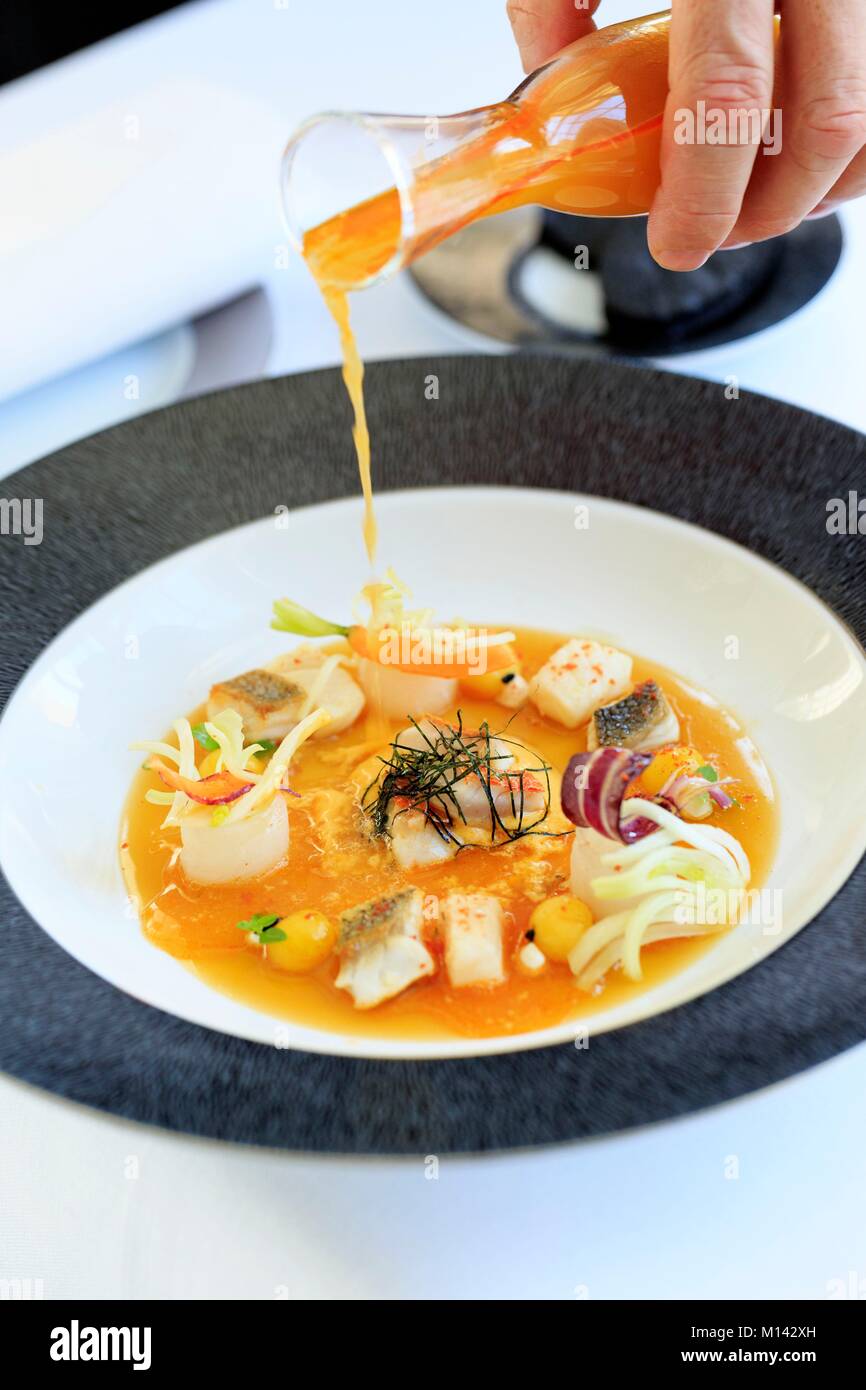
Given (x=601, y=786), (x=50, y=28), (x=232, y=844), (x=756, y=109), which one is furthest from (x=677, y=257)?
(x=50, y=28)

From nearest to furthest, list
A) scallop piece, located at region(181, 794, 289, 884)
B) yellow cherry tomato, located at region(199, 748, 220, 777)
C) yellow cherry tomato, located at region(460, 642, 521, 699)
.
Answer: scallop piece, located at region(181, 794, 289, 884) → yellow cherry tomato, located at region(199, 748, 220, 777) → yellow cherry tomato, located at region(460, 642, 521, 699)

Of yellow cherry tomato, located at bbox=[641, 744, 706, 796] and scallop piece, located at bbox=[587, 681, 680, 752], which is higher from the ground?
scallop piece, located at bbox=[587, 681, 680, 752]

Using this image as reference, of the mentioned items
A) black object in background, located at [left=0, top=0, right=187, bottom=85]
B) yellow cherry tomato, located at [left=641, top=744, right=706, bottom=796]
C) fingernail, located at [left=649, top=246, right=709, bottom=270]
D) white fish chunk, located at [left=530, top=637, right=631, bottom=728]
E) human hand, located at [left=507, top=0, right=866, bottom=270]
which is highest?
black object in background, located at [left=0, top=0, right=187, bottom=85]

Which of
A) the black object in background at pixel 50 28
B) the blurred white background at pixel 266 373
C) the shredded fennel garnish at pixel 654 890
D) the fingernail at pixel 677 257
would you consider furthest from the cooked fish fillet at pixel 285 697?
the black object in background at pixel 50 28

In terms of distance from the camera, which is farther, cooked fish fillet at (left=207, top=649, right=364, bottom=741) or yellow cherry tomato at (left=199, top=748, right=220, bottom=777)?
cooked fish fillet at (left=207, top=649, right=364, bottom=741)

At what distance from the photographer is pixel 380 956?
1971 mm

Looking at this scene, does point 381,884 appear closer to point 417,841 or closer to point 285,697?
point 417,841

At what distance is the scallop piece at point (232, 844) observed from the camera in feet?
7.03

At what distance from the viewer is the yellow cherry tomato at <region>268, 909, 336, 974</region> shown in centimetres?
203

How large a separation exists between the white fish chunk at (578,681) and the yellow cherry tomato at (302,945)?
66 centimetres

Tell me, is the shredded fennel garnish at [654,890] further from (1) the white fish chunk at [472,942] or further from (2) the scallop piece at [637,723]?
(2) the scallop piece at [637,723]

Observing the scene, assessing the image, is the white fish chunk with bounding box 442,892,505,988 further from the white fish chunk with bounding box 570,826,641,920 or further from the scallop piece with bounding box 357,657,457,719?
the scallop piece with bounding box 357,657,457,719

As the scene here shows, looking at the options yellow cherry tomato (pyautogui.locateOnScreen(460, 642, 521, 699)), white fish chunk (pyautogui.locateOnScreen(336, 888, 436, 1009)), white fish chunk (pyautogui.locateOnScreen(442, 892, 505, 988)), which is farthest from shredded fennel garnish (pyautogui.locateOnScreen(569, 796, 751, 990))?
yellow cherry tomato (pyautogui.locateOnScreen(460, 642, 521, 699))

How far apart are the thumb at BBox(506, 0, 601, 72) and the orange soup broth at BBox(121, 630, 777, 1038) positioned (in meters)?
1.08
